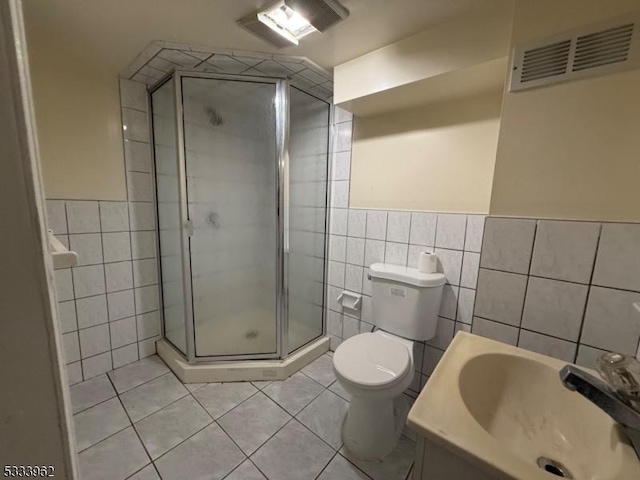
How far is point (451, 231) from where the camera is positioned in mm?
1449

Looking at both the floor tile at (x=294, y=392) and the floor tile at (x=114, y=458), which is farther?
the floor tile at (x=294, y=392)

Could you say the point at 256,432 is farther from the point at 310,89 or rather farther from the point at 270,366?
the point at 310,89

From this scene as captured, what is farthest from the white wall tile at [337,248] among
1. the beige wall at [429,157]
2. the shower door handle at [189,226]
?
the shower door handle at [189,226]

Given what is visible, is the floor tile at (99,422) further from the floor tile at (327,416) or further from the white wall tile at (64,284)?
the floor tile at (327,416)

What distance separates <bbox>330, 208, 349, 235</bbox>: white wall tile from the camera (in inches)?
75.0

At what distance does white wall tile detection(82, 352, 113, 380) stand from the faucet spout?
2.33 m

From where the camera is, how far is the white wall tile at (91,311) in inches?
65.4

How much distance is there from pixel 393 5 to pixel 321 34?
1.07ft

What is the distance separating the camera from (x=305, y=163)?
1.88 metres

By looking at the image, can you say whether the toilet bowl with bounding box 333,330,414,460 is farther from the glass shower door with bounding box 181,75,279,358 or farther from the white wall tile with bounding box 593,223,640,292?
the white wall tile with bounding box 593,223,640,292

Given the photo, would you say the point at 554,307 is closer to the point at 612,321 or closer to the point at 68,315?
the point at 612,321

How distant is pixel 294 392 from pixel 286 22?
1.94 m

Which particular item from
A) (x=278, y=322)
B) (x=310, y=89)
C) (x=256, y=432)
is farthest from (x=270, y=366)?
(x=310, y=89)

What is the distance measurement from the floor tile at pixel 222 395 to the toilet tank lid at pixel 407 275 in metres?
1.06
